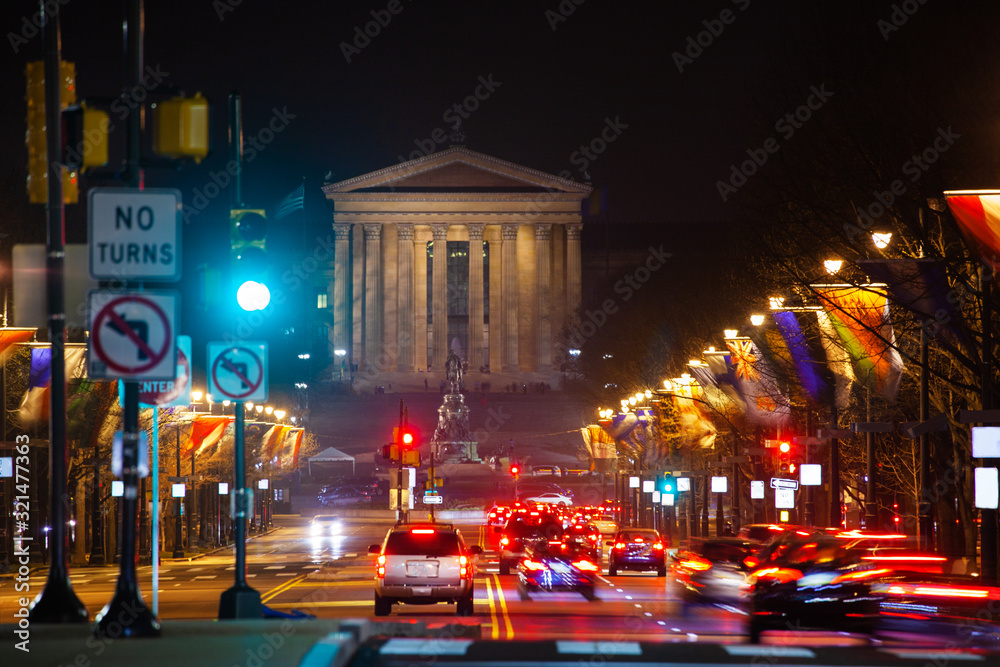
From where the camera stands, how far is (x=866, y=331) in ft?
104

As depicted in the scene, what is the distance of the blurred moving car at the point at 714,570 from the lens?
3180 cm

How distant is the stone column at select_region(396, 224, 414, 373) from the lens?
148 m

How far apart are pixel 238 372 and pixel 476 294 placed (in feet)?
437

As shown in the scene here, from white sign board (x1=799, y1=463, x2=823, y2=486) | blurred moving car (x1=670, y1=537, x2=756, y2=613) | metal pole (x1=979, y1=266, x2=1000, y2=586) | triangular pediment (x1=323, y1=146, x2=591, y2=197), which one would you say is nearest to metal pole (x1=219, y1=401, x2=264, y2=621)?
blurred moving car (x1=670, y1=537, x2=756, y2=613)

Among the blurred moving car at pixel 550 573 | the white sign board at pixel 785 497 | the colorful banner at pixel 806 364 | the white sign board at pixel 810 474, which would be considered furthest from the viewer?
the white sign board at pixel 785 497

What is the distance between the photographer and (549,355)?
5802 inches

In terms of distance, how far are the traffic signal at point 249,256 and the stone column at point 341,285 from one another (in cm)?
13137

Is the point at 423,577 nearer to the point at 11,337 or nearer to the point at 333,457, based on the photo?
the point at 11,337

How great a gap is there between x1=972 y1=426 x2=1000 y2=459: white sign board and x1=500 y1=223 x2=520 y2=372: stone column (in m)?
124

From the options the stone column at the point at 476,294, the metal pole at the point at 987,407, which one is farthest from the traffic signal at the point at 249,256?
the stone column at the point at 476,294

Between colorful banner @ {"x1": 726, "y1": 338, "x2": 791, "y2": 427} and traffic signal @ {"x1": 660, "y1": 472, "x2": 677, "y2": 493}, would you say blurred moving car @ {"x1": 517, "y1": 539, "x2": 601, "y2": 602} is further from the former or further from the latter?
traffic signal @ {"x1": 660, "y1": 472, "x2": 677, "y2": 493}

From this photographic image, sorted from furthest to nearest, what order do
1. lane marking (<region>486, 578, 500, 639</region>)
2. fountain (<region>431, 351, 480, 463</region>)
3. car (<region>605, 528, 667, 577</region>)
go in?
fountain (<region>431, 351, 480, 463</region>) → car (<region>605, 528, 667, 577</region>) → lane marking (<region>486, 578, 500, 639</region>)

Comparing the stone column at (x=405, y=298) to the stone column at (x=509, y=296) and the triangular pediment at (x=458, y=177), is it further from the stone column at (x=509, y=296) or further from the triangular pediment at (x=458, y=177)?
the stone column at (x=509, y=296)

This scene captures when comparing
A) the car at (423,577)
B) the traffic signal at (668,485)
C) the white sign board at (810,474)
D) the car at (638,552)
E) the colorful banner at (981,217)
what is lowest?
the car at (638,552)
